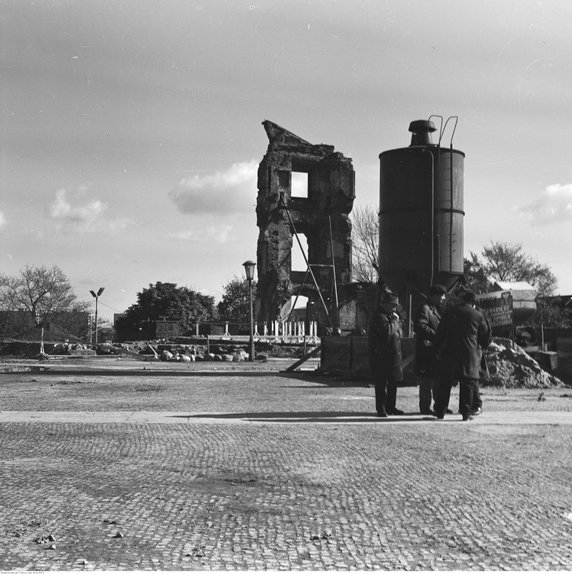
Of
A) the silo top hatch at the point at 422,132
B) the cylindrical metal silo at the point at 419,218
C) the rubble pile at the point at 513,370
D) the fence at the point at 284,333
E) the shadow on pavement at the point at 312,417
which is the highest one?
the silo top hatch at the point at 422,132

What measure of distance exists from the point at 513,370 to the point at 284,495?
441 inches

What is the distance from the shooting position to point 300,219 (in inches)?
2089

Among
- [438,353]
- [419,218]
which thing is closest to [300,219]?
[419,218]

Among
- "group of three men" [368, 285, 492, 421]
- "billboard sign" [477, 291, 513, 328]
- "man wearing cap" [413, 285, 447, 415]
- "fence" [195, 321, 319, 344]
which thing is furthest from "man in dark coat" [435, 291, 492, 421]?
"fence" [195, 321, 319, 344]

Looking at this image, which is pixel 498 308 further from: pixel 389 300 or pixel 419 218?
pixel 389 300

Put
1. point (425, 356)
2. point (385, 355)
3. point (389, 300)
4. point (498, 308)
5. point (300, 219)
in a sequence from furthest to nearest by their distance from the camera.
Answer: point (300, 219) → point (498, 308) → point (389, 300) → point (425, 356) → point (385, 355)

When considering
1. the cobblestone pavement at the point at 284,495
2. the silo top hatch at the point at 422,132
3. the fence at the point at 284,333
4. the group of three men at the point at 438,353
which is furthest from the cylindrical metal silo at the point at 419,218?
the fence at the point at 284,333

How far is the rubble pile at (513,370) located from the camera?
15211 mm

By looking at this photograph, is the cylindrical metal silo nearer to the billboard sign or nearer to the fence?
the billboard sign

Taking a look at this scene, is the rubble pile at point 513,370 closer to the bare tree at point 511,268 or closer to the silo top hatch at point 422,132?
the silo top hatch at point 422,132

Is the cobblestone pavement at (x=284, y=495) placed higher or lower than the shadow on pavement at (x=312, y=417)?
lower

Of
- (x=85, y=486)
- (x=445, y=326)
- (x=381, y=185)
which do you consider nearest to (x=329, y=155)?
(x=381, y=185)

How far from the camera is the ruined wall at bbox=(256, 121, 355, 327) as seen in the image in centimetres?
5131

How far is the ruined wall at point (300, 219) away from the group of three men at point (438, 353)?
40048mm
